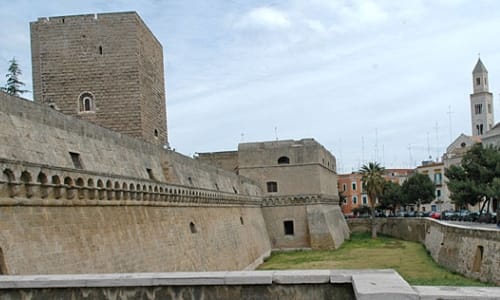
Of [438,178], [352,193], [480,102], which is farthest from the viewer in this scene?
[352,193]

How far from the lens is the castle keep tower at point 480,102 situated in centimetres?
7644

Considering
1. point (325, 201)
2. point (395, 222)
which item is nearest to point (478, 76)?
point (395, 222)

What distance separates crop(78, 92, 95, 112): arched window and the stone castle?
48 mm

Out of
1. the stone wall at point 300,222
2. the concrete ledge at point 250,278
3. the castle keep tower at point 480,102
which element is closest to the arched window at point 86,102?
the stone wall at point 300,222

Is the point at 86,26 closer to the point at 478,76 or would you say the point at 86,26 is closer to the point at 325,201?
the point at 325,201

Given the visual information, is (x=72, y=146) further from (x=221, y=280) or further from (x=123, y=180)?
A: (x=221, y=280)

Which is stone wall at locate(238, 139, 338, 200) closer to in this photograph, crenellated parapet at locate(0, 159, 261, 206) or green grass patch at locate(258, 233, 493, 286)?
green grass patch at locate(258, 233, 493, 286)

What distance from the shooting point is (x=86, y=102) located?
2281 cm

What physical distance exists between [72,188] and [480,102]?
75396mm

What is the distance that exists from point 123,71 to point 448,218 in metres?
31.2

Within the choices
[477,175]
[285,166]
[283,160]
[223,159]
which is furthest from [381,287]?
[477,175]

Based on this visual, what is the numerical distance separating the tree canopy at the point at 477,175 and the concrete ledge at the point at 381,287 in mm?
33926

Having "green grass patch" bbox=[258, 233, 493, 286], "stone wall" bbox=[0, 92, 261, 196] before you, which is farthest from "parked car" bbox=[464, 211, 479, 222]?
"stone wall" bbox=[0, 92, 261, 196]

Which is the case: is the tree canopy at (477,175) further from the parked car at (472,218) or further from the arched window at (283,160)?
the arched window at (283,160)
